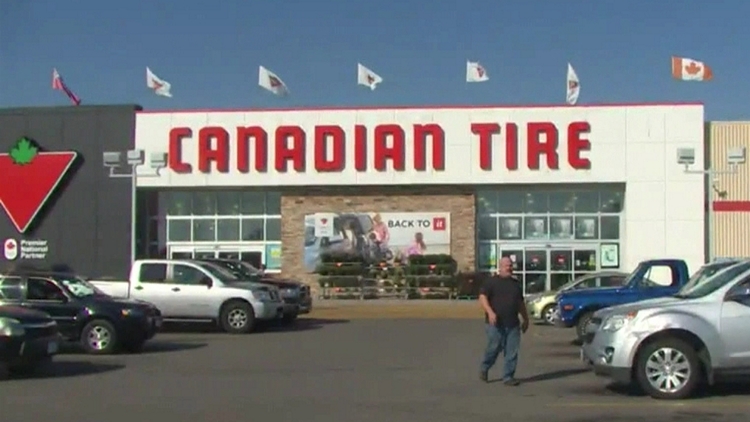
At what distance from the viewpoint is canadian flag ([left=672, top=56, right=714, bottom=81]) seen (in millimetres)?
42344

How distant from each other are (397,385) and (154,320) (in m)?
7.33

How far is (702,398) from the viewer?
44.7ft

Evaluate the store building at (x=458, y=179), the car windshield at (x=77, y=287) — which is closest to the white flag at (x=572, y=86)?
the store building at (x=458, y=179)

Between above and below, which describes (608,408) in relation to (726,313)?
below

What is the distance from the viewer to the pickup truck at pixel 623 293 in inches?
861

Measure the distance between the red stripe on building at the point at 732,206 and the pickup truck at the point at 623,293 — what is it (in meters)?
20.0

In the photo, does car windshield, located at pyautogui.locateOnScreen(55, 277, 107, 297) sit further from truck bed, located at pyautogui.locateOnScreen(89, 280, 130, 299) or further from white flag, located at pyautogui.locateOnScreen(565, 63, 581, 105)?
white flag, located at pyautogui.locateOnScreen(565, 63, 581, 105)

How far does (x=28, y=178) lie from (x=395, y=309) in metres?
17.0

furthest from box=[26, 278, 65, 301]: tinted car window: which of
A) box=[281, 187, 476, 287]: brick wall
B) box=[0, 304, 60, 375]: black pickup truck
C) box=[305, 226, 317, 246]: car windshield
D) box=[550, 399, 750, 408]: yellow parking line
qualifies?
box=[305, 226, 317, 246]: car windshield

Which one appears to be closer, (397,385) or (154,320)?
(397,385)

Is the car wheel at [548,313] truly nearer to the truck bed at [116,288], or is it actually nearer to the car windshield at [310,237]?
the truck bed at [116,288]

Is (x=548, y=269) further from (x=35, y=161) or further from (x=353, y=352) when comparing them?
(x=353, y=352)

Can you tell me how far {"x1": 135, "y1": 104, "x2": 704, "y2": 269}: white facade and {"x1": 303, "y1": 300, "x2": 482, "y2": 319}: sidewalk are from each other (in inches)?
204

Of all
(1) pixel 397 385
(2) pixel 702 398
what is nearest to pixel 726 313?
(2) pixel 702 398
